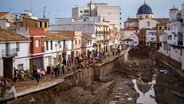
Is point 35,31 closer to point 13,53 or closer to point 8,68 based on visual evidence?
point 13,53

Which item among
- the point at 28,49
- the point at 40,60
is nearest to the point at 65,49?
the point at 40,60

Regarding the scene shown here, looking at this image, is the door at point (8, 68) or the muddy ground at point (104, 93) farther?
the muddy ground at point (104, 93)

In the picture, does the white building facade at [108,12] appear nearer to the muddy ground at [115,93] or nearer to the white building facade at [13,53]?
the muddy ground at [115,93]

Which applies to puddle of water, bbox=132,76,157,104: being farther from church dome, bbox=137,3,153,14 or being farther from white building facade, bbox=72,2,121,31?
church dome, bbox=137,3,153,14

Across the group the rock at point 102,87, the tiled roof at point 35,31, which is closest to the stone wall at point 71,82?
the rock at point 102,87

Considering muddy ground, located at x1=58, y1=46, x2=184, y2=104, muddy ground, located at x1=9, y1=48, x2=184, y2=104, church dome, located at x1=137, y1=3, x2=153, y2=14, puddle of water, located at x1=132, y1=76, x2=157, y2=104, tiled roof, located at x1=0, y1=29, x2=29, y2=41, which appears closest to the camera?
tiled roof, located at x1=0, y1=29, x2=29, y2=41

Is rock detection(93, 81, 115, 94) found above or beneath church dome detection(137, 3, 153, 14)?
beneath

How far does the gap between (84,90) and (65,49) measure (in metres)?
10.9

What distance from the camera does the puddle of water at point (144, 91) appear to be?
38.4 meters

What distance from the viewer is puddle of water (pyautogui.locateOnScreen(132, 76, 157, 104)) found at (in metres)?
38.4

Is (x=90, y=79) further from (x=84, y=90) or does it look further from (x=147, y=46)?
(x=147, y=46)

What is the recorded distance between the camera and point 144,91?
44656 millimetres

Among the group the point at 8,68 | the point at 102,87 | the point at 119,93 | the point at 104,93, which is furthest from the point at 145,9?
the point at 8,68

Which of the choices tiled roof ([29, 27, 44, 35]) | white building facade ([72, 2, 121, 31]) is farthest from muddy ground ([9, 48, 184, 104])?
white building facade ([72, 2, 121, 31])
